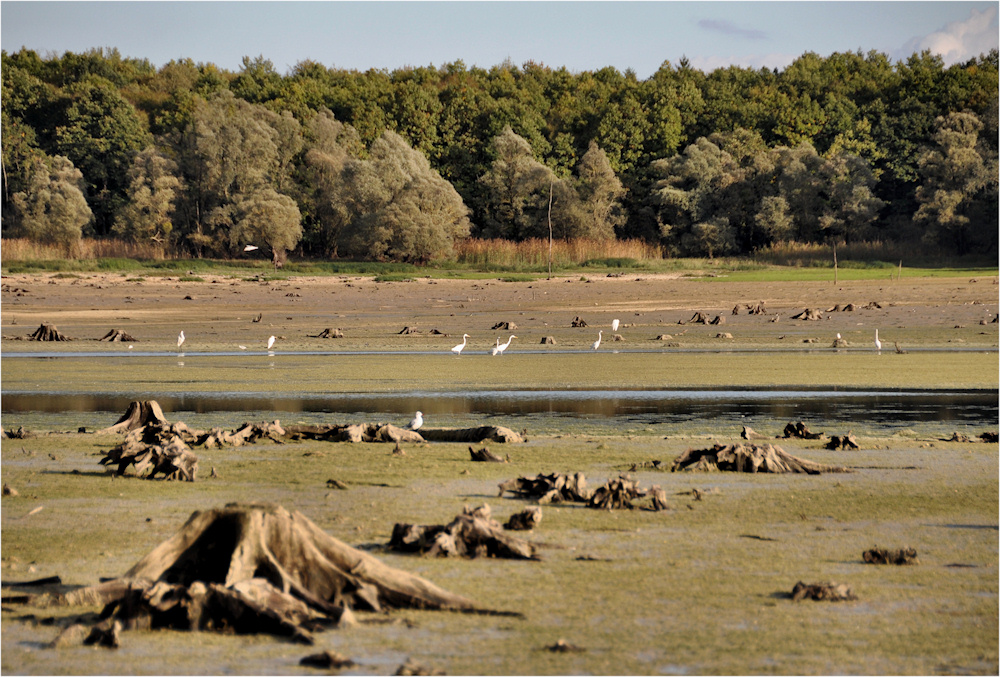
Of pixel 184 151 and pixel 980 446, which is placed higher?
pixel 184 151

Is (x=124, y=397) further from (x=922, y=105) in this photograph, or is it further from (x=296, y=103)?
(x=922, y=105)

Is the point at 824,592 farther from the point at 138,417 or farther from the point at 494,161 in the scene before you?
the point at 494,161

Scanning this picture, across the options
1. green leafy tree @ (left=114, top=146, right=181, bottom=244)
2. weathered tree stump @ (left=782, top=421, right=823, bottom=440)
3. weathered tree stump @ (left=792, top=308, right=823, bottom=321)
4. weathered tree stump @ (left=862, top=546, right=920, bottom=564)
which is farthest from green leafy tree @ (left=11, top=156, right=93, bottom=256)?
weathered tree stump @ (left=862, top=546, right=920, bottom=564)

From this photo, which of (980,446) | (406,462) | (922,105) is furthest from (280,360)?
(922,105)

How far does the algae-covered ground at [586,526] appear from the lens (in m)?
4.77

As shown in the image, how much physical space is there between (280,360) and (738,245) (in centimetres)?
5260

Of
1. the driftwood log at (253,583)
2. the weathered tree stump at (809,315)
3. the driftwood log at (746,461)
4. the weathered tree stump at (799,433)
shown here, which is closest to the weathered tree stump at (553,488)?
the driftwood log at (746,461)

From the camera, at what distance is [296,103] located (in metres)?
75.8

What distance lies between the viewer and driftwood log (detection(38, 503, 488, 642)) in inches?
197

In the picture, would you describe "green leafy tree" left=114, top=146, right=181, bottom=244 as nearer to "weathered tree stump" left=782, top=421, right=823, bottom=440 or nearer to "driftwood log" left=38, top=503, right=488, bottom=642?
"weathered tree stump" left=782, top=421, right=823, bottom=440

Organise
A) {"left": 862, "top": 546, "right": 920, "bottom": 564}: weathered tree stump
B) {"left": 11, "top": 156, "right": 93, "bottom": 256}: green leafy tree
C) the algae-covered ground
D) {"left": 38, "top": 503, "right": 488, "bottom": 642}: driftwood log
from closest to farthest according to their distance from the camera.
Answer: the algae-covered ground
{"left": 38, "top": 503, "right": 488, "bottom": 642}: driftwood log
{"left": 862, "top": 546, "right": 920, "bottom": 564}: weathered tree stump
{"left": 11, "top": 156, "right": 93, "bottom": 256}: green leafy tree

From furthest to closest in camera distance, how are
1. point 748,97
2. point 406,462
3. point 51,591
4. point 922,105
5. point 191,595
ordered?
1. point 748,97
2. point 922,105
3. point 406,462
4. point 51,591
5. point 191,595

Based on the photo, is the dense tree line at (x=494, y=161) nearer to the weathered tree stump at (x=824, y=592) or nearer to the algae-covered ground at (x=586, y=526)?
the algae-covered ground at (x=586, y=526)

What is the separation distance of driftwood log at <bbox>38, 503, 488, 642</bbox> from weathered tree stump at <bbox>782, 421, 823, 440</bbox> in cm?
730
